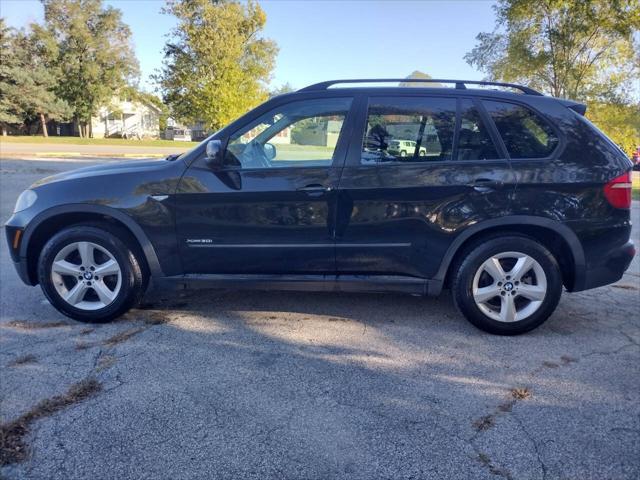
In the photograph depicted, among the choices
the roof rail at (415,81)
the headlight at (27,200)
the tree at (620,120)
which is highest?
the tree at (620,120)

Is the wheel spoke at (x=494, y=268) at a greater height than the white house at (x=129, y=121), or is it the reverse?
the white house at (x=129, y=121)

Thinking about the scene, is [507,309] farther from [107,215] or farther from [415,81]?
[107,215]

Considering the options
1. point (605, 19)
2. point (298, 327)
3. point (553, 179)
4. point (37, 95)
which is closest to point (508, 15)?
point (605, 19)

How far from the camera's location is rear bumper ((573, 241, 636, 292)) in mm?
3697

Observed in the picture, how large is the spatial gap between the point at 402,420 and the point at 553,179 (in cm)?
215

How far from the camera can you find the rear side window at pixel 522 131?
3.69 metres

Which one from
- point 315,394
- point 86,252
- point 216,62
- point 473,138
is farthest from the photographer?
point 216,62

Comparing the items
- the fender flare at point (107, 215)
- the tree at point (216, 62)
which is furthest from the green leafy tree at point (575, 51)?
the tree at point (216, 62)

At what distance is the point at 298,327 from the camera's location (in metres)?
3.90

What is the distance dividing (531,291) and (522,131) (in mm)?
1226

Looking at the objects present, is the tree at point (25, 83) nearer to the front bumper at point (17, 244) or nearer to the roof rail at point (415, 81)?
the front bumper at point (17, 244)

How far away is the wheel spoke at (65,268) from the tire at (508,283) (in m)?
2.99

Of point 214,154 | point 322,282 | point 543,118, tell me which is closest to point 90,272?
point 214,154

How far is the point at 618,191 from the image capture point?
11.9ft
